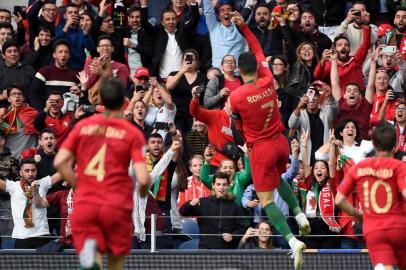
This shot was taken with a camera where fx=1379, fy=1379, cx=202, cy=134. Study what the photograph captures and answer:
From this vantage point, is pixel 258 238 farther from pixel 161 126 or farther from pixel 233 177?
pixel 161 126

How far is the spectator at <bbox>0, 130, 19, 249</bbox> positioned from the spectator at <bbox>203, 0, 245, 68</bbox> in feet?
12.8

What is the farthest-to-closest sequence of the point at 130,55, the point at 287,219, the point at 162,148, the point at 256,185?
the point at 130,55
the point at 162,148
the point at 287,219
the point at 256,185

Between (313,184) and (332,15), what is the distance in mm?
5551

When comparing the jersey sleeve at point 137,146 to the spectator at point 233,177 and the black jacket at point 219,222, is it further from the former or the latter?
the spectator at point 233,177

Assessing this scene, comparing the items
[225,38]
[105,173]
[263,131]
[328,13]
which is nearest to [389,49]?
[328,13]

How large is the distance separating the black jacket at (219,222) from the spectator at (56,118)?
9.45 feet

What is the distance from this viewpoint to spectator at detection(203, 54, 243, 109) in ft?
68.6

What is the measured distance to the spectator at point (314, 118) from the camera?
804 inches

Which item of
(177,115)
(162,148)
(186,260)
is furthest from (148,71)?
(186,260)

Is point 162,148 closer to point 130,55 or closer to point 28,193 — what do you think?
point 28,193

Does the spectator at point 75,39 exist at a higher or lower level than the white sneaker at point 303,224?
higher

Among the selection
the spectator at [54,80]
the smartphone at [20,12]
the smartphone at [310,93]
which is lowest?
the smartphone at [310,93]

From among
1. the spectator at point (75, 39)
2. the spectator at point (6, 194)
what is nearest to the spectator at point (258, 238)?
the spectator at point (6, 194)

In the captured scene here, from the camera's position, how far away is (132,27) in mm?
23000
